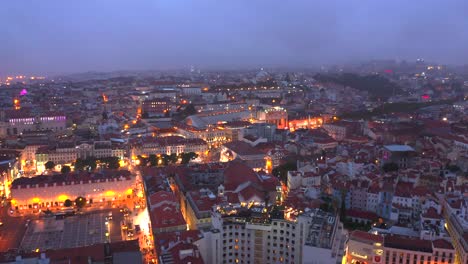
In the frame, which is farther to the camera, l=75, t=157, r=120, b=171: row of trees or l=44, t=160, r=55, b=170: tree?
l=44, t=160, r=55, b=170: tree

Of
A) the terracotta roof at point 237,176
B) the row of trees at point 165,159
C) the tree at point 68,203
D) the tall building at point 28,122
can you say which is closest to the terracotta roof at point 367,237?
the terracotta roof at point 237,176

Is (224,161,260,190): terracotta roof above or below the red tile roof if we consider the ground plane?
above

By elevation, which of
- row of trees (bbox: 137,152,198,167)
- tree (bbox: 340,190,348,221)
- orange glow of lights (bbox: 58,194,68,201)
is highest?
tree (bbox: 340,190,348,221)

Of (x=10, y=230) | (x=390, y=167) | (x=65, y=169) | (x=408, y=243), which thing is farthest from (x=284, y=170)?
(x=10, y=230)

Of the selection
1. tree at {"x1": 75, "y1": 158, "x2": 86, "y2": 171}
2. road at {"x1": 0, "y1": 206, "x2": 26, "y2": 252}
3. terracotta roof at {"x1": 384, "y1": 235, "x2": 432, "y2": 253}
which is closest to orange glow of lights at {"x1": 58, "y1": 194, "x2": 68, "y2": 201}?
road at {"x1": 0, "y1": 206, "x2": 26, "y2": 252}

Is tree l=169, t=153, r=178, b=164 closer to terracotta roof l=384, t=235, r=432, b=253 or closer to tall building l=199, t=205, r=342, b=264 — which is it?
tall building l=199, t=205, r=342, b=264

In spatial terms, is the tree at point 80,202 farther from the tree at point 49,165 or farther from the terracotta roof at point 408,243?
the terracotta roof at point 408,243

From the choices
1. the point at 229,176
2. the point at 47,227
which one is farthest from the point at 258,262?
the point at 47,227

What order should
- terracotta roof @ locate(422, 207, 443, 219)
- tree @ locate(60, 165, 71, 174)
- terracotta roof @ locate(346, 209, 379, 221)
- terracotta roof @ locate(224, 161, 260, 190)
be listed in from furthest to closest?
tree @ locate(60, 165, 71, 174), terracotta roof @ locate(224, 161, 260, 190), terracotta roof @ locate(346, 209, 379, 221), terracotta roof @ locate(422, 207, 443, 219)
